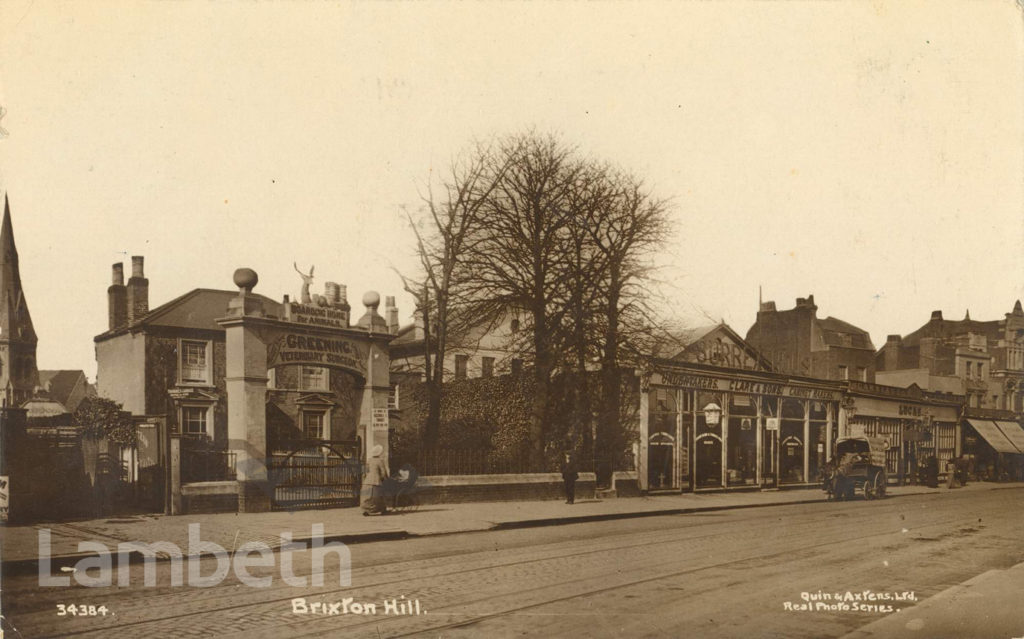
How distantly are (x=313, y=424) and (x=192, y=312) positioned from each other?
5.05 m

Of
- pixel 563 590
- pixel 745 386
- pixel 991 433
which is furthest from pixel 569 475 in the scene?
pixel 991 433

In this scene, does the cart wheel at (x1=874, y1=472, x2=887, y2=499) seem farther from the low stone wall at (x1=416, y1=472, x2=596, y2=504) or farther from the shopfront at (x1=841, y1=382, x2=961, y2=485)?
the low stone wall at (x1=416, y1=472, x2=596, y2=504)

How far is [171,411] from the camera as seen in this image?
1357 cm

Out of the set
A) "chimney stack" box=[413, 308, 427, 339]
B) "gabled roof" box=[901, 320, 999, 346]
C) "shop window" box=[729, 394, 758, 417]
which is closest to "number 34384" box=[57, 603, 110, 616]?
"chimney stack" box=[413, 308, 427, 339]

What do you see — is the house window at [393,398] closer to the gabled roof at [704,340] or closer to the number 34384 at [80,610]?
the gabled roof at [704,340]

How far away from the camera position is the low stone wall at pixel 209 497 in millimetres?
13133

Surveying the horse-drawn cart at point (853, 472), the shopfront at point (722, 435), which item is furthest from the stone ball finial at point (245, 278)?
the horse-drawn cart at point (853, 472)

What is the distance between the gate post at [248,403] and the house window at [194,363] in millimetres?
386

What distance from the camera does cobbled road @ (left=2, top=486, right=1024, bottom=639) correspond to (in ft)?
24.1

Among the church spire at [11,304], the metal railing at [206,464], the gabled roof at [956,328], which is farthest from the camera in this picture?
the metal railing at [206,464]

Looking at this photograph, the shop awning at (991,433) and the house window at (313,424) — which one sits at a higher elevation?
the house window at (313,424)

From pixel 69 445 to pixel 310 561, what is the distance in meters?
4.79

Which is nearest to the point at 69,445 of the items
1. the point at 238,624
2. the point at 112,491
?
the point at 112,491

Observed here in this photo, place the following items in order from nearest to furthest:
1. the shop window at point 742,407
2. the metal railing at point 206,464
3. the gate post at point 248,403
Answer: the metal railing at point 206,464, the gate post at point 248,403, the shop window at point 742,407
